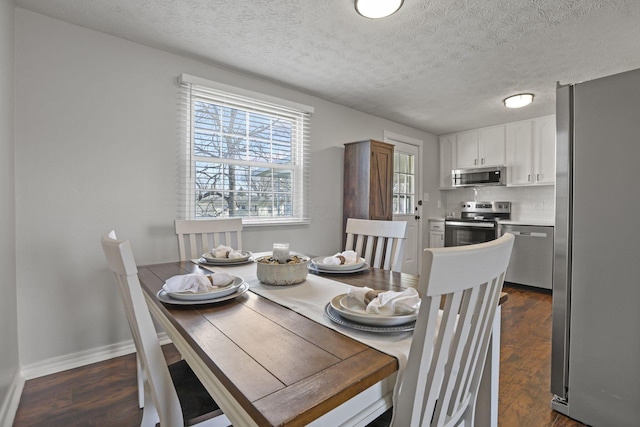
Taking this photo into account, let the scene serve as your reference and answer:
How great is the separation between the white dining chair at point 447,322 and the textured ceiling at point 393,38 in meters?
1.83

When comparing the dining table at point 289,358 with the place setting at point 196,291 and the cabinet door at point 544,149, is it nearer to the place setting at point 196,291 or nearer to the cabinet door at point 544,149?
the place setting at point 196,291

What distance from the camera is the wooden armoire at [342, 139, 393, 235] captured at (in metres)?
3.40

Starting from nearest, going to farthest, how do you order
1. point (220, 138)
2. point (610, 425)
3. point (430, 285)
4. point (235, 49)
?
1. point (430, 285)
2. point (610, 425)
3. point (235, 49)
4. point (220, 138)

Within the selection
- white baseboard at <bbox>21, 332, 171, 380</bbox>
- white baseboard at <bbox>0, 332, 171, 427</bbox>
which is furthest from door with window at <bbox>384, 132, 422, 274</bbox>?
white baseboard at <bbox>21, 332, 171, 380</bbox>

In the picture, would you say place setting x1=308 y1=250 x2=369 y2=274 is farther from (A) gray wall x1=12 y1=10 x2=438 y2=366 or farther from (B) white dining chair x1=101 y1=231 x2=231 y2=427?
(A) gray wall x1=12 y1=10 x2=438 y2=366

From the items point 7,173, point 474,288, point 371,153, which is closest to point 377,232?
point 474,288

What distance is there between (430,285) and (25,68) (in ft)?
8.77

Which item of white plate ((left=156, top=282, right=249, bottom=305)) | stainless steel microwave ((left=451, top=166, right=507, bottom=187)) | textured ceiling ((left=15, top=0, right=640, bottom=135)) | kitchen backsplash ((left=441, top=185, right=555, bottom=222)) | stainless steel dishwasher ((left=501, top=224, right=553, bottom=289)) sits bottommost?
stainless steel dishwasher ((left=501, top=224, right=553, bottom=289))

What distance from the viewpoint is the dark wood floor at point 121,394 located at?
5.11 ft

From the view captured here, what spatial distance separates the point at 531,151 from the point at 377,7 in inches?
138

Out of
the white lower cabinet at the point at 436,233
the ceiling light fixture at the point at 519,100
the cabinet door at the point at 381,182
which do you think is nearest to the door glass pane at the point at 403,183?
the white lower cabinet at the point at 436,233

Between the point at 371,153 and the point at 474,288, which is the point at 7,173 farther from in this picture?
the point at 371,153

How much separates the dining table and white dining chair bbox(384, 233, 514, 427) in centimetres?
9

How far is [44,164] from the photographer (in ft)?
6.47
